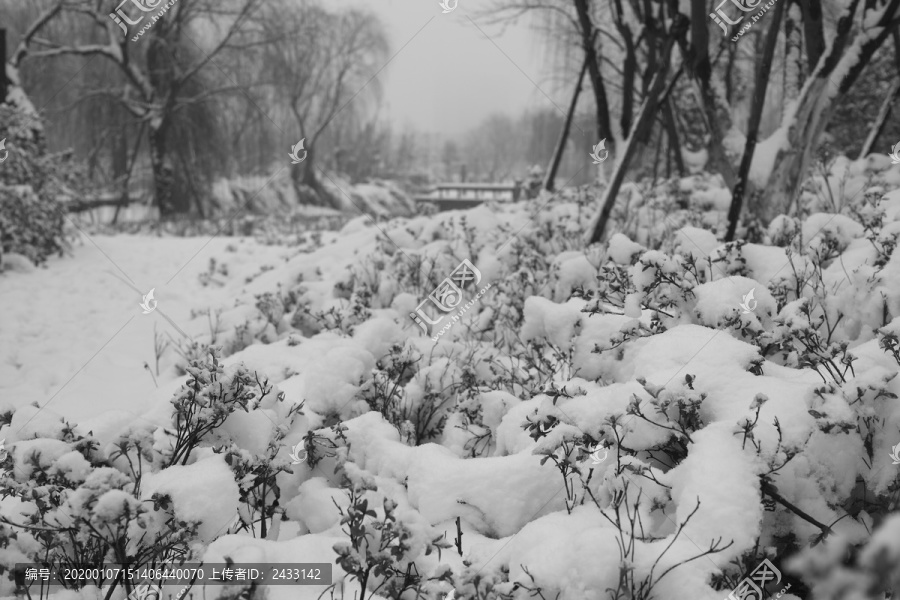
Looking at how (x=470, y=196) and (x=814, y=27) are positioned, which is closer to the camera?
(x=814, y=27)

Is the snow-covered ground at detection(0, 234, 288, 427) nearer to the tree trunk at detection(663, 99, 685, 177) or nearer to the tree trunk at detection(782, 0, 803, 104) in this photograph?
the tree trunk at detection(663, 99, 685, 177)

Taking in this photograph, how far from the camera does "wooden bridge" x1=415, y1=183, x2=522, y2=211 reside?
13461 mm

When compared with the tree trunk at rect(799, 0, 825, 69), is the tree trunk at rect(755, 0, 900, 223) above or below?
below

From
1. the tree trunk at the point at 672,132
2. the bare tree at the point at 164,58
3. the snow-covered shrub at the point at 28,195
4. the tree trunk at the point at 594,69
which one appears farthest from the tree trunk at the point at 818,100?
the bare tree at the point at 164,58

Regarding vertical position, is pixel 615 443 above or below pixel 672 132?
below

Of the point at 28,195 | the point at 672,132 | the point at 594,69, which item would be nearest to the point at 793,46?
the point at 672,132

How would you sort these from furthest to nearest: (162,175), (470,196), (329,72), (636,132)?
(470,196), (329,72), (162,175), (636,132)

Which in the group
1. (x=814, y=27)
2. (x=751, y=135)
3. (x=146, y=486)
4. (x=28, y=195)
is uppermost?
(x=814, y=27)

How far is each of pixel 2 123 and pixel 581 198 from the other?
690cm

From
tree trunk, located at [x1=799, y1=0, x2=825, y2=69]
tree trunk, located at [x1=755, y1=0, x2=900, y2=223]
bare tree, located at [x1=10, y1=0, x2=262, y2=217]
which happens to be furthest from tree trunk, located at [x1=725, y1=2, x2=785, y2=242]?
bare tree, located at [x1=10, y1=0, x2=262, y2=217]

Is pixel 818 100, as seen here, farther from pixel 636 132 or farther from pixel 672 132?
pixel 672 132

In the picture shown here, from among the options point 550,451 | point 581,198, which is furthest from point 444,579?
point 581,198

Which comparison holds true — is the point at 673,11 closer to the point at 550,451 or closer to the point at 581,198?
the point at 581,198

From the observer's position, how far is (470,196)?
28.1m
